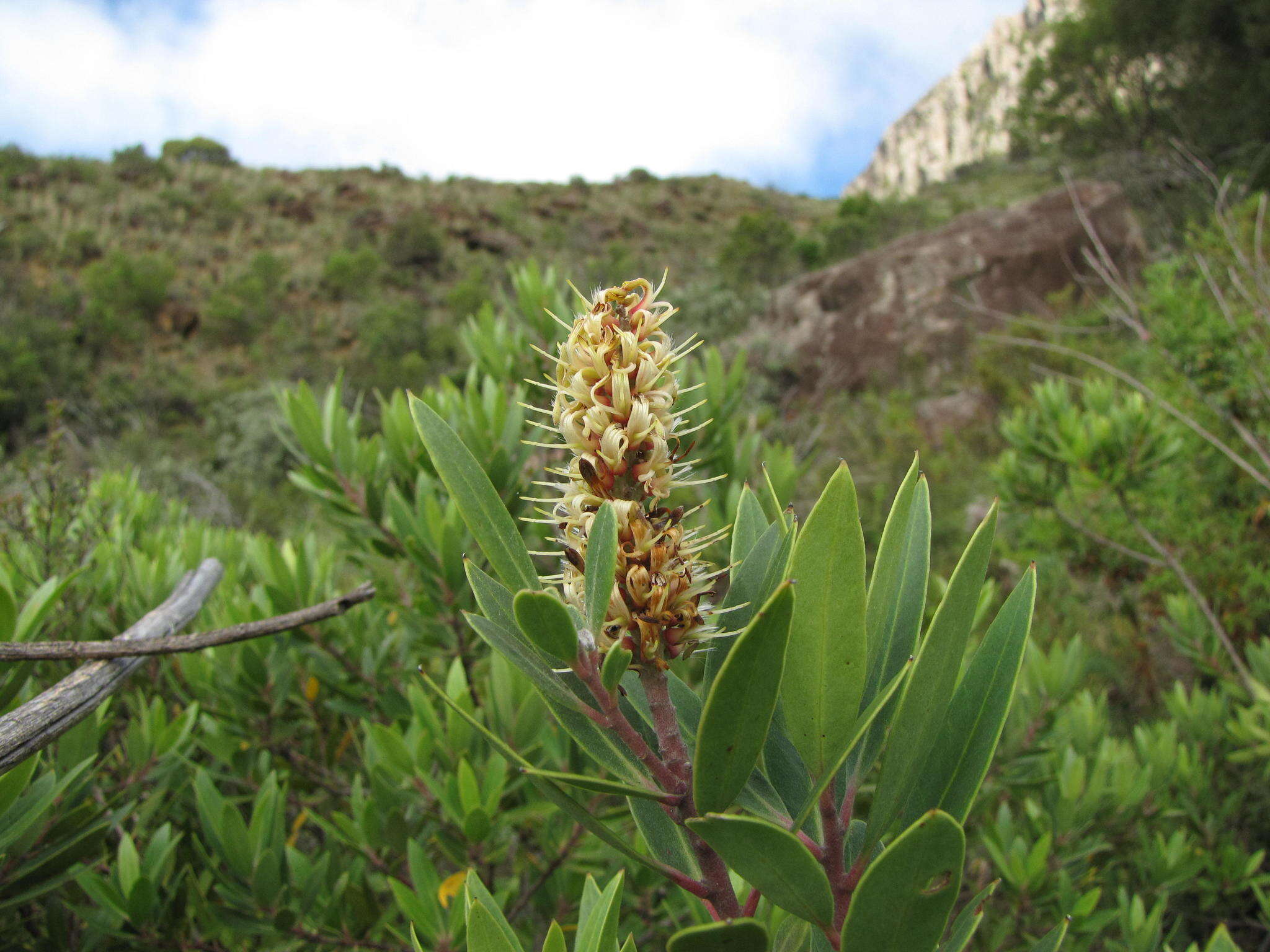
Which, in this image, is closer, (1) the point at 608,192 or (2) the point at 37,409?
(2) the point at 37,409

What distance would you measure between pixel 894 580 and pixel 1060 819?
1.70 metres

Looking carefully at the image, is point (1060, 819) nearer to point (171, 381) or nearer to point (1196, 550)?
point (1196, 550)

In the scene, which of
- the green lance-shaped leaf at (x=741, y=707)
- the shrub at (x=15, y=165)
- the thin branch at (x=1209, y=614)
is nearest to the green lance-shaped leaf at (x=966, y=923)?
the green lance-shaped leaf at (x=741, y=707)

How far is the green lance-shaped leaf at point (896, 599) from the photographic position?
0.63m

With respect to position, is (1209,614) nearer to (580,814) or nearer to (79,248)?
(580,814)

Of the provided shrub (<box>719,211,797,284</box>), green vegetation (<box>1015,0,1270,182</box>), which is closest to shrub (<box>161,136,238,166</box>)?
shrub (<box>719,211,797,284</box>)

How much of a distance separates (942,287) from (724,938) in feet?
52.9

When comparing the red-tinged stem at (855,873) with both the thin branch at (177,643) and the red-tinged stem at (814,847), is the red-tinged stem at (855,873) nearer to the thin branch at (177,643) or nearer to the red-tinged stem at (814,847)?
the red-tinged stem at (814,847)

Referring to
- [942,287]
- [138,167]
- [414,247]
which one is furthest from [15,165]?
[942,287]

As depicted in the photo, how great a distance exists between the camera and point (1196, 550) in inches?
152

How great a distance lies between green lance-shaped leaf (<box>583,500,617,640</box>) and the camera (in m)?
0.52

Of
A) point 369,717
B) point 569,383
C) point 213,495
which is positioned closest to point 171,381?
point 213,495

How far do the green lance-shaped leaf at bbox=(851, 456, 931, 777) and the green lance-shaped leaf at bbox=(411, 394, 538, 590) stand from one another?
12.2 inches

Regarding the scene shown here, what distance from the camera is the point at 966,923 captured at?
59cm
